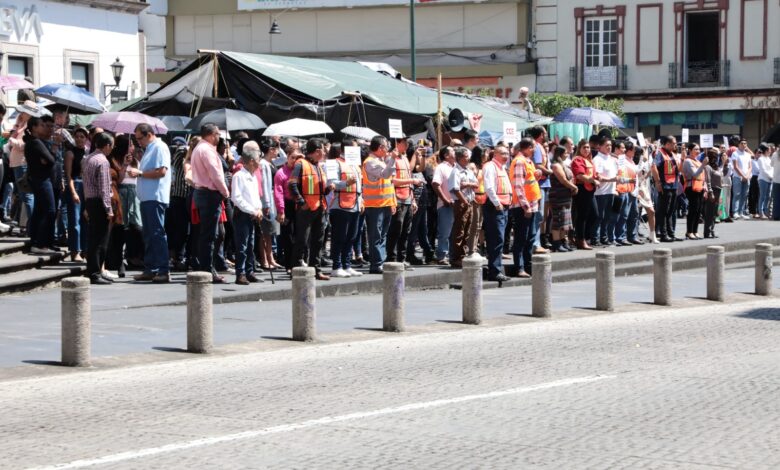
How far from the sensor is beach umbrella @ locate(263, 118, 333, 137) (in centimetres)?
2255

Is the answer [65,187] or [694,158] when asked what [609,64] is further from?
[65,187]

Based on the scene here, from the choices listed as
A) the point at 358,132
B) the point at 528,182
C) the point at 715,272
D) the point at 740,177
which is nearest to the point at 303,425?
the point at 715,272

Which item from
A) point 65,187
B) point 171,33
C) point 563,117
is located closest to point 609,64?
point 171,33

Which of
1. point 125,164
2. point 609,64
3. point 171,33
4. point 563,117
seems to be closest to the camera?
point 125,164

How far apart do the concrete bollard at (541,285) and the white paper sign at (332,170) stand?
3.92 m

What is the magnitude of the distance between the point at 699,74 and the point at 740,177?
1802 cm

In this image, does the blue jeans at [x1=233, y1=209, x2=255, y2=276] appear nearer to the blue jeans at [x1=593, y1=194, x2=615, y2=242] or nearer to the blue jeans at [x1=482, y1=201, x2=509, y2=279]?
the blue jeans at [x1=482, y1=201, x2=509, y2=279]

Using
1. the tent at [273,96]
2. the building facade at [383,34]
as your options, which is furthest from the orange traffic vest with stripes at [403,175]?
the building facade at [383,34]

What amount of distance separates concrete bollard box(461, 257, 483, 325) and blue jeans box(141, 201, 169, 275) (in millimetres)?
4555

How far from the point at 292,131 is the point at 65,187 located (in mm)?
4920

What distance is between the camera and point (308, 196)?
724 inches

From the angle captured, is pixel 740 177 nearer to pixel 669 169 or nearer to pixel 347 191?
pixel 669 169

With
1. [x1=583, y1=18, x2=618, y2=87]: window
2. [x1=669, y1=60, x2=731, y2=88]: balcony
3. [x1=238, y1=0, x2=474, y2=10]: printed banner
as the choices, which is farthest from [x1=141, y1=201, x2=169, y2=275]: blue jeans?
[x1=238, y1=0, x2=474, y2=10]: printed banner

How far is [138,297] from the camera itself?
1620 cm
